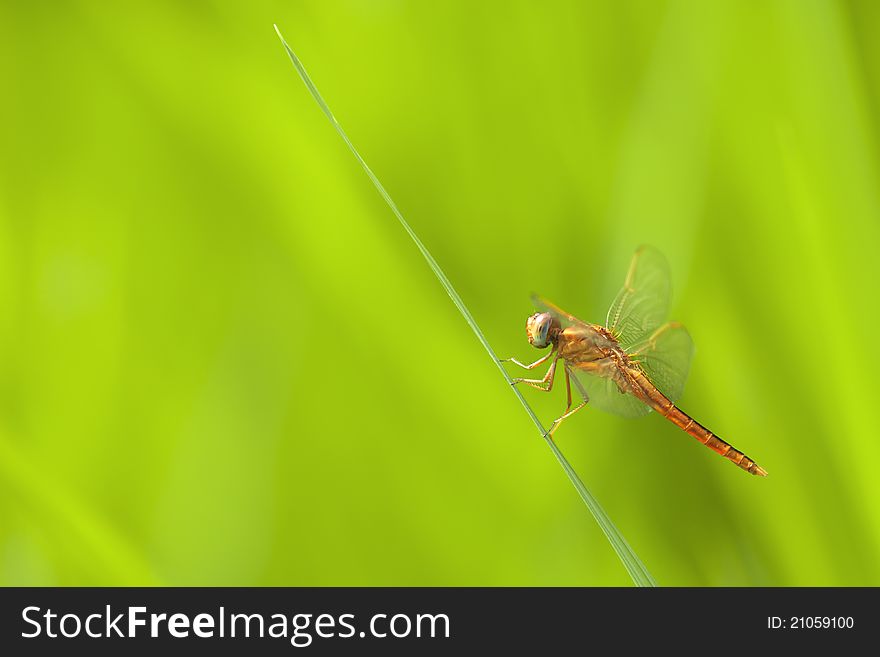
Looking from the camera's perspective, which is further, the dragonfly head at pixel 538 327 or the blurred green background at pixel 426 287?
the dragonfly head at pixel 538 327

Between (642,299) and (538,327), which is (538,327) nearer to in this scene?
(538,327)

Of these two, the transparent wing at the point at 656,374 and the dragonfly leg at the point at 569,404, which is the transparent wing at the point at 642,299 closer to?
the transparent wing at the point at 656,374

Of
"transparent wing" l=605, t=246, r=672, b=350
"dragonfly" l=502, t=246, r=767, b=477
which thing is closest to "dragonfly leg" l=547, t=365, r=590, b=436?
"dragonfly" l=502, t=246, r=767, b=477

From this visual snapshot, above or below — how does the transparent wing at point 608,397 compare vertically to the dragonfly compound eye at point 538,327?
below

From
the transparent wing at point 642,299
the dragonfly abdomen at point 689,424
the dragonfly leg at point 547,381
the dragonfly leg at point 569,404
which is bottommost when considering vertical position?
the dragonfly abdomen at point 689,424

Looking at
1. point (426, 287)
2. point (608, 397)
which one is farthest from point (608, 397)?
point (426, 287)

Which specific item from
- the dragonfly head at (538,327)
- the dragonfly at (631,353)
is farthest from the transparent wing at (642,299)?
the dragonfly head at (538,327)

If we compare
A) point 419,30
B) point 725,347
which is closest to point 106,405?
point 419,30
